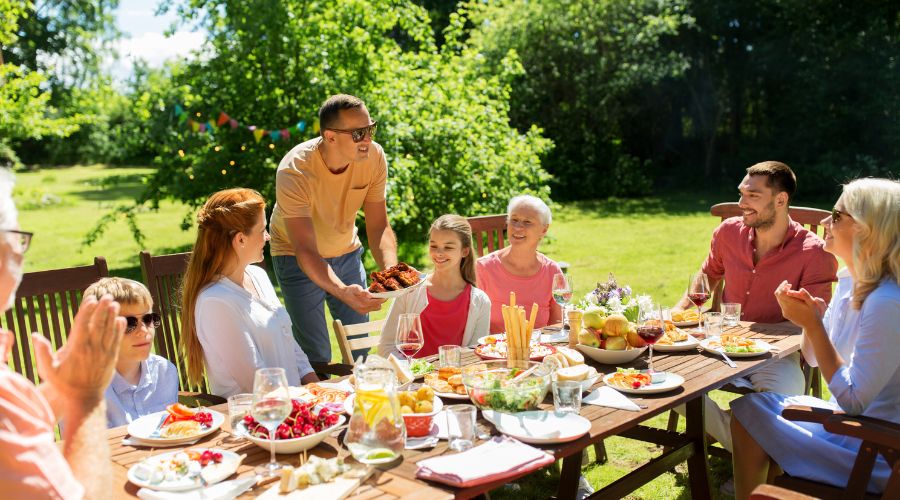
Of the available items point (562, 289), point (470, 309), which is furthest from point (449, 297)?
point (562, 289)

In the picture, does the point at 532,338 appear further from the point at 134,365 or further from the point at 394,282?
the point at 134,365

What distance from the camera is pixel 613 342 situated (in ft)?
11.5

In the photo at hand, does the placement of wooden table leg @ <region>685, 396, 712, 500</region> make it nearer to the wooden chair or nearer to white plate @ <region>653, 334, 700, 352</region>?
white plate @ <region>653, 334, 700, 352</region>

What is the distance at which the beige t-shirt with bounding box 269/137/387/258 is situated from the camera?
454 cm

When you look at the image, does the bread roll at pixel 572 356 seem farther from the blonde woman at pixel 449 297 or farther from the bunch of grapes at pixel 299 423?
the bunch of grapes at pixel 299 423

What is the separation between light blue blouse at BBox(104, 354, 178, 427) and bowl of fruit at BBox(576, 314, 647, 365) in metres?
1.88

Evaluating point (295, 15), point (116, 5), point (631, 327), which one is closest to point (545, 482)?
point (631, 327)

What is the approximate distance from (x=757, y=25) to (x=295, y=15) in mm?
13049

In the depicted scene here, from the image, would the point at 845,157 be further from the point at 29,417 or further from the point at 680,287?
the point at 29,417

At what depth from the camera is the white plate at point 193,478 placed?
2221mm

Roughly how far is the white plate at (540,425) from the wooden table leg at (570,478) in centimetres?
83

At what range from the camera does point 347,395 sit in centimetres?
299

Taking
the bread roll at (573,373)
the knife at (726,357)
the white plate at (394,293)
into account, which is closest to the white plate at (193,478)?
the bread roll at (573,373)

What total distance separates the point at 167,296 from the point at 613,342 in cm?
244
